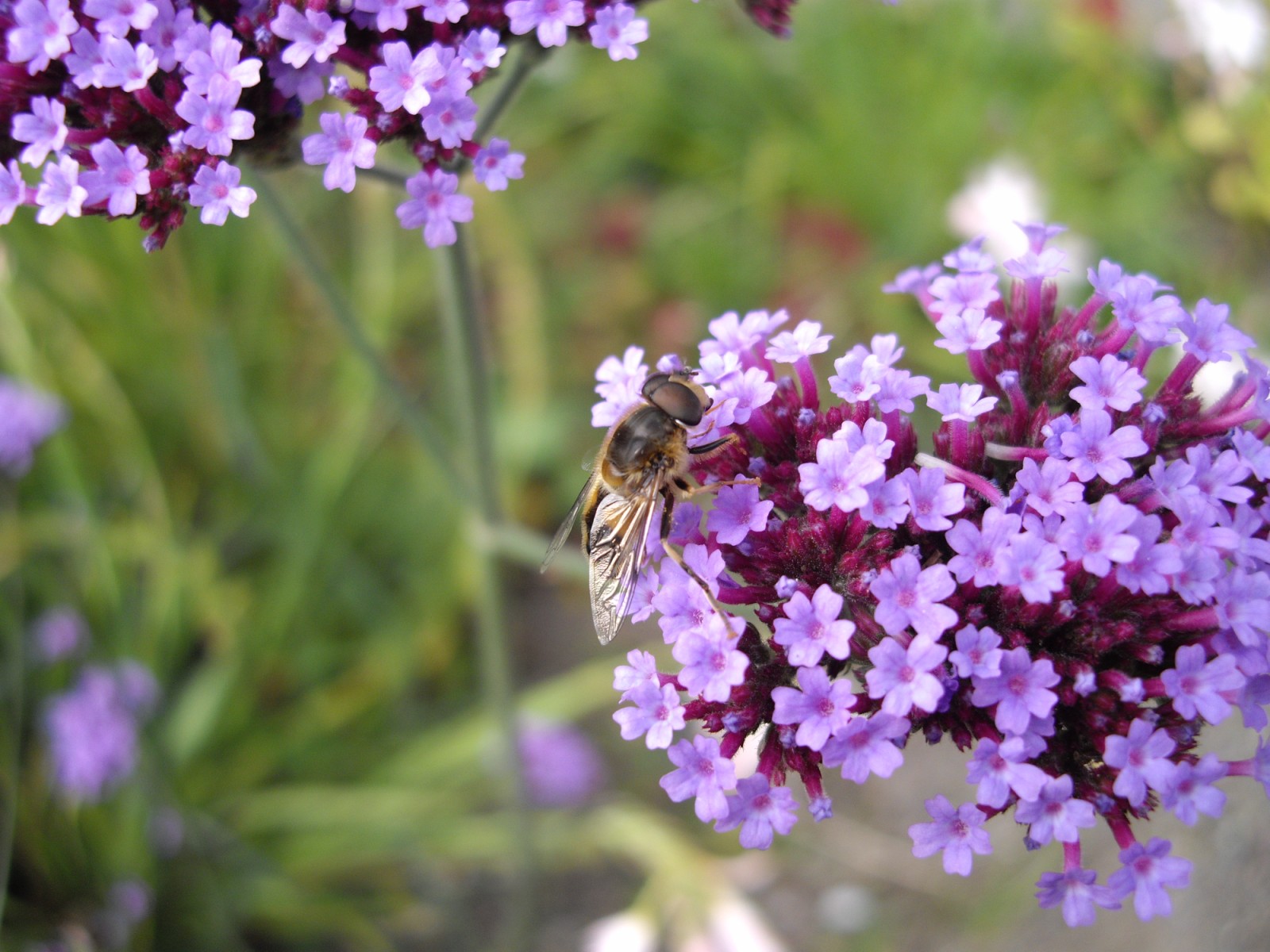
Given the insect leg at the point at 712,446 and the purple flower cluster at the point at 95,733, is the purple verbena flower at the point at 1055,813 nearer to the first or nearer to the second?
the insect leg at the point at 712,446

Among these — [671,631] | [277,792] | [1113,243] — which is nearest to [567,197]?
[1113,243]

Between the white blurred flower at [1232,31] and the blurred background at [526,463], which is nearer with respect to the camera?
the blurred background at [526,463]

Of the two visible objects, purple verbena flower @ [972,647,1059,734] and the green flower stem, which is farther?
the green flower stem

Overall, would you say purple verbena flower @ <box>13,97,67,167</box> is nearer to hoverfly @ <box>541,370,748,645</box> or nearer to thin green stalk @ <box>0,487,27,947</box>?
hoverfly @ <box>541,370,748,645</box>

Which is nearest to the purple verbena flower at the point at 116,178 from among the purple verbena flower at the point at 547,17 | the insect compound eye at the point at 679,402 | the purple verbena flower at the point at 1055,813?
the purple verbena flower at the point at 547,17

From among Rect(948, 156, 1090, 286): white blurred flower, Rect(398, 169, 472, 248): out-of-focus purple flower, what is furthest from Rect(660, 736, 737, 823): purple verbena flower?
Rect(948, 156, 1090, 286): white blurred flower

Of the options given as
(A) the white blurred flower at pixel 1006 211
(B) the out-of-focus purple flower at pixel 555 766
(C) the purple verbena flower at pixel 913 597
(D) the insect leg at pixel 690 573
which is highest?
(C) the purple verbena flower at pixel 913 597
